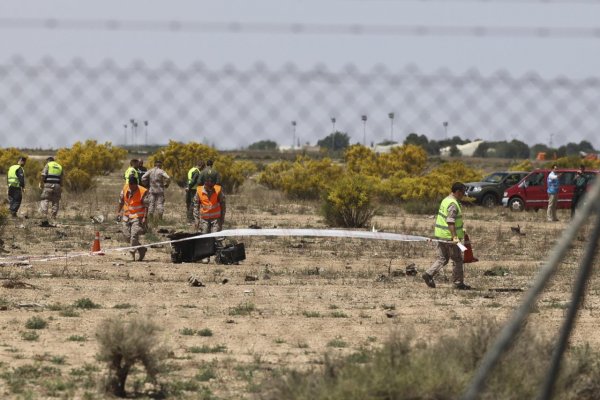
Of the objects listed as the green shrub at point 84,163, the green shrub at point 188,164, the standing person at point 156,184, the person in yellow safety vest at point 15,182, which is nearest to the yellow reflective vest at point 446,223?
the standing person at point 156,184

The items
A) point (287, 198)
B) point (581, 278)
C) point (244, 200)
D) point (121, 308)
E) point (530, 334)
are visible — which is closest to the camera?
point (581, 278)

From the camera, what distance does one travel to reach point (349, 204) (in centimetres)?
3109

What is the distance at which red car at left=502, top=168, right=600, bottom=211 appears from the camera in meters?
38.7

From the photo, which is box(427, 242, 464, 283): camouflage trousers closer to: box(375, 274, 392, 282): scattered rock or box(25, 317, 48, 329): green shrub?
box(375, 274, 392, 282): scattered rock

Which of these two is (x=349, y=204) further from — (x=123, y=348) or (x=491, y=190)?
(x=123, y=348)

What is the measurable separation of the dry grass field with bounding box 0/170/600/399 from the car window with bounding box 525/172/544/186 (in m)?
11.9

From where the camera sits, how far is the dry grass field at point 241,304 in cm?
1034

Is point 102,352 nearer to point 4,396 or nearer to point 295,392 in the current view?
point 4,396

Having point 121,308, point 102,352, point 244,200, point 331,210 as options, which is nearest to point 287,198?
point 244,200

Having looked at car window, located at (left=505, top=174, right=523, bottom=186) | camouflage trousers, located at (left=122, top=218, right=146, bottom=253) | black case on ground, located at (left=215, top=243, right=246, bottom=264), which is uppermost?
car window, located at (left=505, top=174, right=523, bottom=186)

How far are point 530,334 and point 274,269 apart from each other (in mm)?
11931

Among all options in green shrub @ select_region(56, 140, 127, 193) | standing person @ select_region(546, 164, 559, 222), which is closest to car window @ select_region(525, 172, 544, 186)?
standing person @ select_region(546, 164, 559, 222)

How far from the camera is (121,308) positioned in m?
14.6

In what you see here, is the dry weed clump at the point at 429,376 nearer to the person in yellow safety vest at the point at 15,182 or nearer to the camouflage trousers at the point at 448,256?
the camouflage trousers at the point at 448,256
